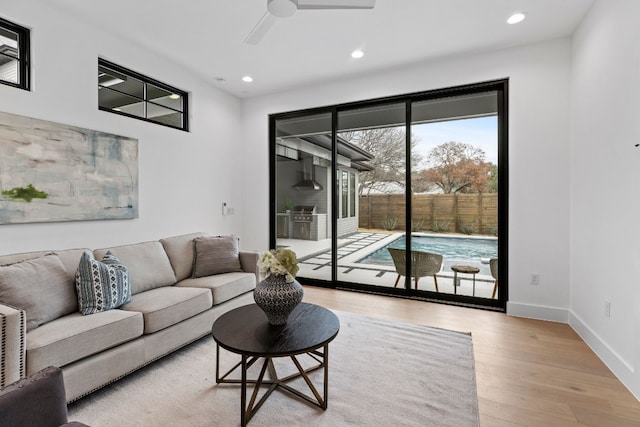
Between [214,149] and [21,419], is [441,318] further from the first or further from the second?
[214,149]

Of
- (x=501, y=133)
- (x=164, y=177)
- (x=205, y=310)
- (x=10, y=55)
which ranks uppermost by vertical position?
(x=10, y=55)

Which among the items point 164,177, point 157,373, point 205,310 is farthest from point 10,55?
point 157,373

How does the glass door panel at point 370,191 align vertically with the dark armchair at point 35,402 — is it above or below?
above

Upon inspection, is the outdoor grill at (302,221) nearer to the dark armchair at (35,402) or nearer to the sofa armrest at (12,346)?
the sofa armrest at (12,346)

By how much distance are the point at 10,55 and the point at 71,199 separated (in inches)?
47.5

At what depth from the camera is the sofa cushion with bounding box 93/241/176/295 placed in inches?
109

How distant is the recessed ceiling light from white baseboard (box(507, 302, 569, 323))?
2840 millimetres

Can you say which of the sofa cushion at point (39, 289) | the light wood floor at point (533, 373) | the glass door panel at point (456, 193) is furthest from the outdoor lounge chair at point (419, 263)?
the sofa cushion at point (39, 289)

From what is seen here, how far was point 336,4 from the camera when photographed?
7.04 ft

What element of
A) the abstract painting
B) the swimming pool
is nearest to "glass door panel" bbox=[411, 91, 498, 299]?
the swimming pool

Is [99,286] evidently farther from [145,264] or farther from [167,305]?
[145,264]

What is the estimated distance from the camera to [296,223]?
5082 millimetres

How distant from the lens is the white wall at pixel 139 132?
2.60m

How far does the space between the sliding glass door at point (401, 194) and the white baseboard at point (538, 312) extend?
13 cm
